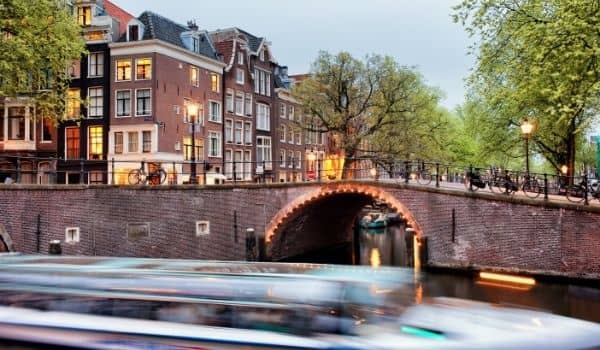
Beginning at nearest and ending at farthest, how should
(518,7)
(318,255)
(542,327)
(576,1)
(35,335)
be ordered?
(542,327) → (35,335) → (576,1) → (518,7) → (318,255)

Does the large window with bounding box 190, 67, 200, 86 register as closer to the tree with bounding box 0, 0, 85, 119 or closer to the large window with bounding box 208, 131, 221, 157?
the large window with bounding box 208, 131, 221, 157

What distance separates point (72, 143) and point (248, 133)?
42.2 feet

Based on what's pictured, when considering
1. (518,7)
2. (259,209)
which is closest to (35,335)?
(518,7)

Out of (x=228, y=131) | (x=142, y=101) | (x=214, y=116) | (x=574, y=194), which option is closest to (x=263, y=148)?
(x=228, y=131)

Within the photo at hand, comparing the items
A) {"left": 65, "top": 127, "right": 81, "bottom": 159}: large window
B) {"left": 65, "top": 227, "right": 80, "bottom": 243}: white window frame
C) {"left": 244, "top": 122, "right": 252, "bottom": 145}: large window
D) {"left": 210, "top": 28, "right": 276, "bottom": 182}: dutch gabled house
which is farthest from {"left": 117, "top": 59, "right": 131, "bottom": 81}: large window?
{"left": 65, "top": 227, "right": 80, "bottom": 243}: white window frame

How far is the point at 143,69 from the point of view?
111 ft

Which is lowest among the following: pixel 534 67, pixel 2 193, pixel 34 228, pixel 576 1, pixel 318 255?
pixel 318 255

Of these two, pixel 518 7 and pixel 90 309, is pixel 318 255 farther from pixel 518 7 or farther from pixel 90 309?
pixel 90 309

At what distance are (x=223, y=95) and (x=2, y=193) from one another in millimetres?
22539

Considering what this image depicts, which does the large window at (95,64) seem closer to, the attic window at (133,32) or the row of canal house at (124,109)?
the row of canal house at (124,109)

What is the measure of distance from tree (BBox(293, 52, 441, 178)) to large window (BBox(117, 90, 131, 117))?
426 inches

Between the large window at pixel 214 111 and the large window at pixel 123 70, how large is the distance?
5.99 metres

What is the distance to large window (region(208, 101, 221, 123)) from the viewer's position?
1505 inches

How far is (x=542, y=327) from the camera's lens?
13.3 ft
